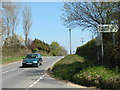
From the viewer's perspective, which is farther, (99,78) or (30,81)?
(30,81)

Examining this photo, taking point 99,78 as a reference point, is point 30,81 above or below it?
below

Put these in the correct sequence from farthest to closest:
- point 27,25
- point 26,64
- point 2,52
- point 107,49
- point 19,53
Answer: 1. point 27,25
2. point 19,53
3. point 2,52
4. point 26,64
5. point 107,49

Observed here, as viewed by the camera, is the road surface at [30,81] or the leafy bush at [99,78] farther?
the road surface at [30,81]

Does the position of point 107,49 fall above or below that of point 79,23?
below

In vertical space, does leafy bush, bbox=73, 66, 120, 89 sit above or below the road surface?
above

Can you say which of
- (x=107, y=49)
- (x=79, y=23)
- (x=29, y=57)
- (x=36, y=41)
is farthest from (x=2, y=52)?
(x=36, y=41)

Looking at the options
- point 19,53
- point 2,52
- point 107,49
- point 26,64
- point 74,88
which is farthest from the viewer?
point 19,53

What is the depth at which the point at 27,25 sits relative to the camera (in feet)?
215

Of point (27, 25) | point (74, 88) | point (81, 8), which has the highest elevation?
point (27, 25)

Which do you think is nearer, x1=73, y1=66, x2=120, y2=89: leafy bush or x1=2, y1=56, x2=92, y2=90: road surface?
x1=73, y1=66, x2=120, y2=89: leafy bush

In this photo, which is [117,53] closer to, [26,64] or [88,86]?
[88,86]

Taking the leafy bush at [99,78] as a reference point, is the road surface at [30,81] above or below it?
below

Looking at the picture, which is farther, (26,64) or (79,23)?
(26,64)

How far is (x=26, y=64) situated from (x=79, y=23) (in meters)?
10.7
